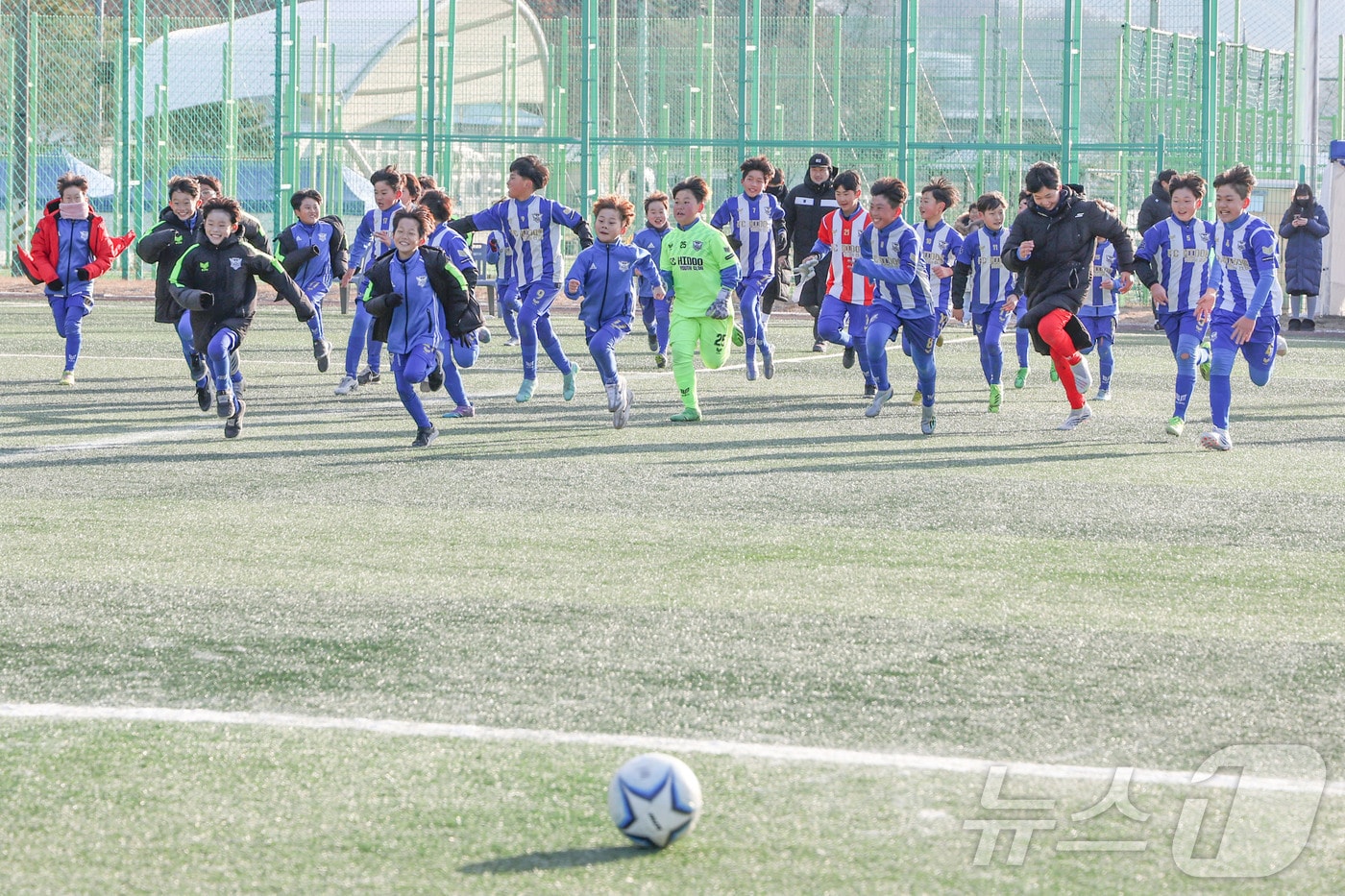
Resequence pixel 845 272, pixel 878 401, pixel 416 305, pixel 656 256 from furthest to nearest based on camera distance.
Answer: pixel 656 256, pixel 845 272, pixel 878 401, pixel 416 305

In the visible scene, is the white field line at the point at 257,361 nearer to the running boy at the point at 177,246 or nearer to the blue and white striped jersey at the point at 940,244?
the blue and white striped jersey at the point at 940,244

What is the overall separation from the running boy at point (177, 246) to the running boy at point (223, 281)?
0.71 m

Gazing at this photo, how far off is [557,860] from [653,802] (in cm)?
25

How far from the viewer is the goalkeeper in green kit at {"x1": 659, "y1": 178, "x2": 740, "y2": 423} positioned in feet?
41.0

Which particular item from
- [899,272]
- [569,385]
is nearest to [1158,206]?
[899,272]

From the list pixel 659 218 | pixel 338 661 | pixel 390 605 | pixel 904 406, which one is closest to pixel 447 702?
pixel 338 661

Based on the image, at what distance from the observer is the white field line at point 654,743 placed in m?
4.45

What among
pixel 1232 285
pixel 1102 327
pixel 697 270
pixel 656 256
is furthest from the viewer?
pixel 656 256

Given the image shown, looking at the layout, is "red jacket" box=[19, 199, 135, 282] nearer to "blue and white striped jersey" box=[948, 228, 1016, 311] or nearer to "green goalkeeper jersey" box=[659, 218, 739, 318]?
"green goalkeeper jersey" box=[659, 218, 739, 318]

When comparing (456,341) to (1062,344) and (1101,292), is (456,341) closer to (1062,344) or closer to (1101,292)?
(1062,344)

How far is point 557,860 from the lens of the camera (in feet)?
12.7

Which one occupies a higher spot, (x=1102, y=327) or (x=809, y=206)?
(x=809, y=206)

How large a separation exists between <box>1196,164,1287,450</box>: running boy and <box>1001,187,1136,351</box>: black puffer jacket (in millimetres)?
731

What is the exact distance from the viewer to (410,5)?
35062 mm
